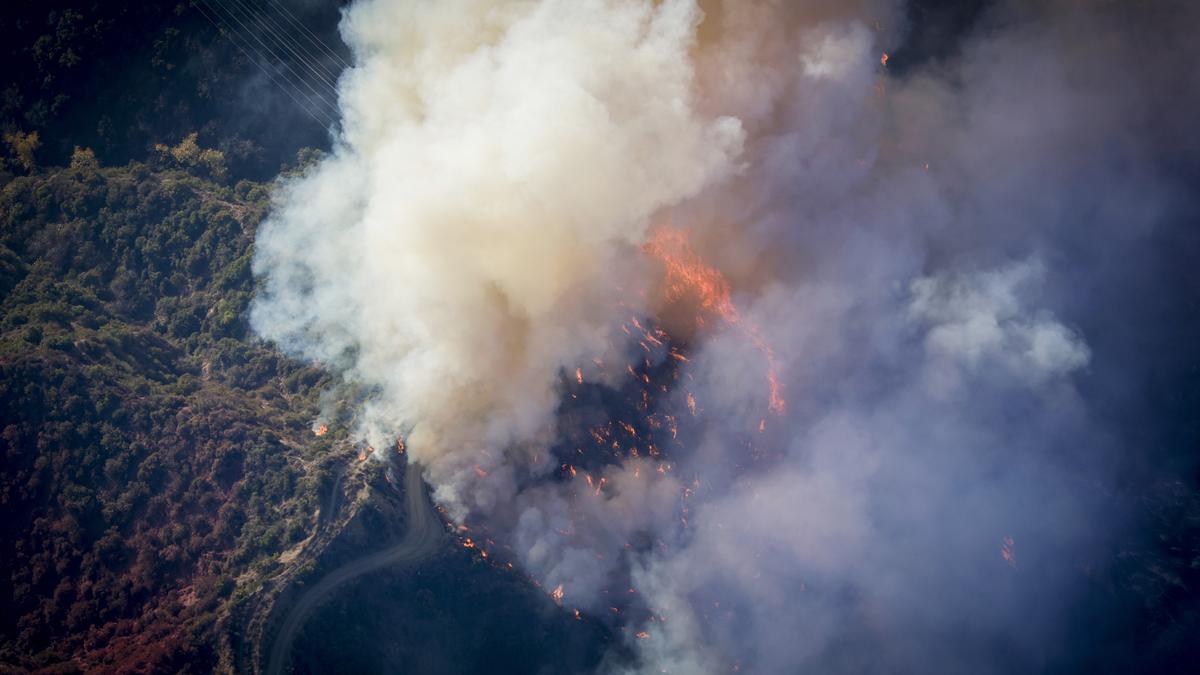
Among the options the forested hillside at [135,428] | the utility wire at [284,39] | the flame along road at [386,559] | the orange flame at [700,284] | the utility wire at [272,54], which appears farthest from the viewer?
the utility wire at [284,39]

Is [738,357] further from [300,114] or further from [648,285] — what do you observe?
[300,114]

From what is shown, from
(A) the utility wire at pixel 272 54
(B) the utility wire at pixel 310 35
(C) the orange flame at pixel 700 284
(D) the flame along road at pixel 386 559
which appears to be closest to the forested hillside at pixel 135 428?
(D) the flame along road at pixel 386 559

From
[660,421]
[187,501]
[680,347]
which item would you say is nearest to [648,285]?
[680,347]

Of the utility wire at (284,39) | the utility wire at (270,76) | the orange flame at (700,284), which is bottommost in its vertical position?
the orange flame at (700,284)

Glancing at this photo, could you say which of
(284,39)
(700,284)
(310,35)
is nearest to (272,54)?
(284,39)

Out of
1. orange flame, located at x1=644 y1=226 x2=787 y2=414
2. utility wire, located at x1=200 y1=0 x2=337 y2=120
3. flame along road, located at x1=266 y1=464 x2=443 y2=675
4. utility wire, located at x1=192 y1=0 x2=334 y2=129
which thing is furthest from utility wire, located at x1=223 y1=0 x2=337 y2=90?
flame along road, located at x1=266 y1=464 x2=443 y2=675

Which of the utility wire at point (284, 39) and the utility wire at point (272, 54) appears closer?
the utility wire at point (272, 54)

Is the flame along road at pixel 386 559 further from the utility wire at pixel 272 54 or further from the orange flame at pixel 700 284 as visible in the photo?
the utility wire at pixel 272 54
